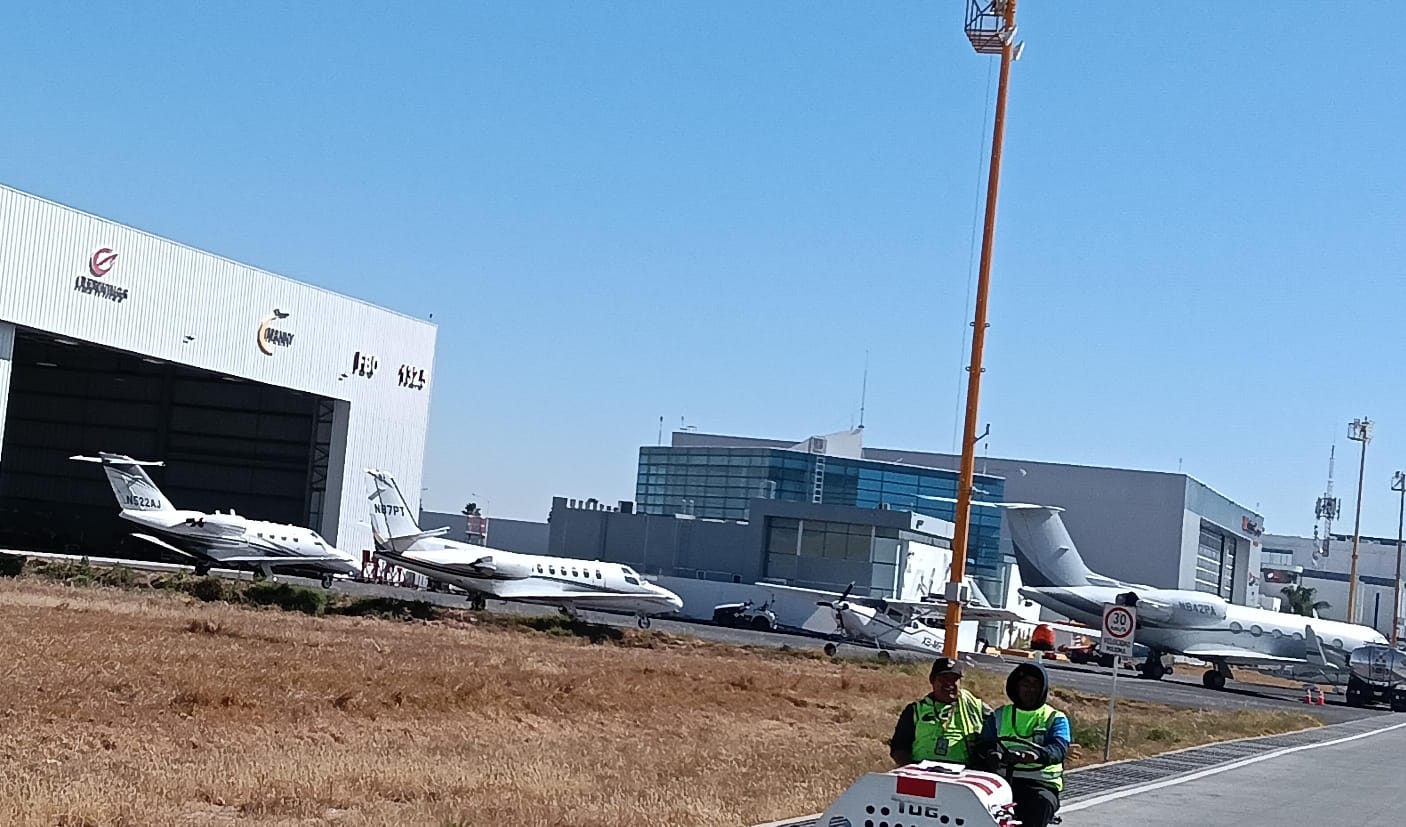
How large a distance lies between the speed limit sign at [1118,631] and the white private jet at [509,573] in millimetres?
31183

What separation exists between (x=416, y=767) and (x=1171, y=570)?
91.1 metres

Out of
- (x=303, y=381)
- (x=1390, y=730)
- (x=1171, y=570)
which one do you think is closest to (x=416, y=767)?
(x=1390, y=730)

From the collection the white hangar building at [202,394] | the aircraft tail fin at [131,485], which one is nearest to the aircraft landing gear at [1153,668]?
the white hangar building at [202,394]

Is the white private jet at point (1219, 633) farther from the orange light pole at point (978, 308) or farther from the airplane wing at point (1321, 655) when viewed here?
the orange light pole at point (978, 308)

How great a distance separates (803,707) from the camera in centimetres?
3200

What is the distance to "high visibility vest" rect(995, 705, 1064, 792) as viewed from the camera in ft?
30.5

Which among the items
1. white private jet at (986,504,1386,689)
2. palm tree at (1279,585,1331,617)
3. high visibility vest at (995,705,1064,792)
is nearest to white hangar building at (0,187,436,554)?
white private jet at (986,504,1386,689)

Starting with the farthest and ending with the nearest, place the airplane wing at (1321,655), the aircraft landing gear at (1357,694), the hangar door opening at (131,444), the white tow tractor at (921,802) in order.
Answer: the hangar door opening at (131,444), the airplane wing at (1321,655), the aircraft landing gear at (1357,694), the white tow tractor at (921,802)

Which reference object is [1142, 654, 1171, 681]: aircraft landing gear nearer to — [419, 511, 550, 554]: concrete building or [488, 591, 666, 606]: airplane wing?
[488, 591, 666, 606]: airplane wing

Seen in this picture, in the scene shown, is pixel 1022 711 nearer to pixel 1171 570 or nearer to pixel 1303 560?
pixel 1171 570

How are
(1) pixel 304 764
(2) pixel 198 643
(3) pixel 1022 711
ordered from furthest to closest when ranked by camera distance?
(2) pixel 198 643, (1) pixel 304 764, (3) pixel 1022 711

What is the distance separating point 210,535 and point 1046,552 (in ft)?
115

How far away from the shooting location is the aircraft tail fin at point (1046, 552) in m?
69.1

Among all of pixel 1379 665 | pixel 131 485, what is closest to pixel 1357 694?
pixel 1379 665
